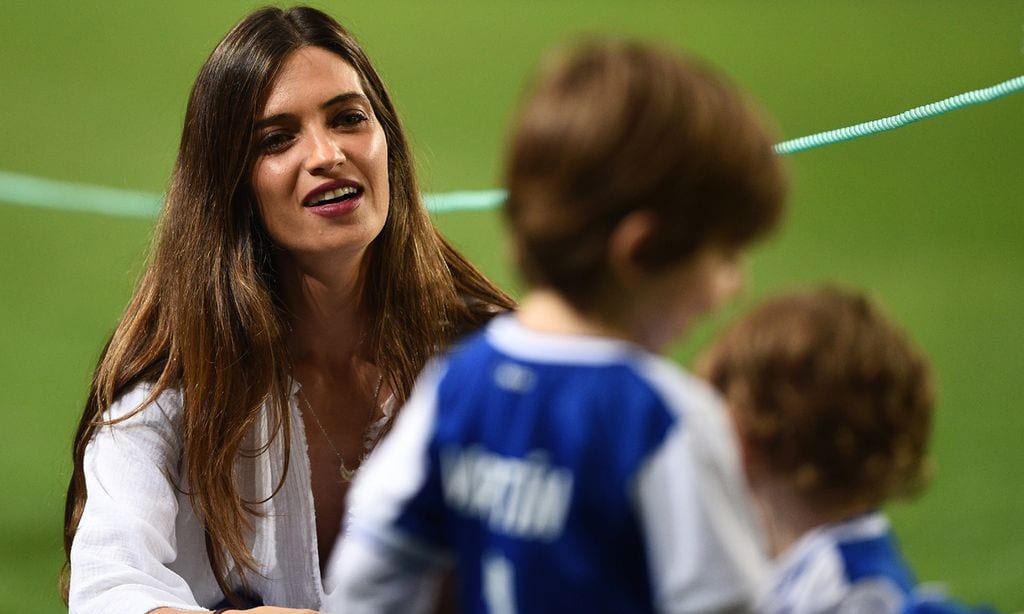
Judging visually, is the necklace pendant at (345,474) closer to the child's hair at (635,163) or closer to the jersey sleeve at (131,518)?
the jersey sleeve at (131,518)

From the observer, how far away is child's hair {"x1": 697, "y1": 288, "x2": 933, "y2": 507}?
0.83 meters

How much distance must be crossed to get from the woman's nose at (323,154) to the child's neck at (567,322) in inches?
27.5

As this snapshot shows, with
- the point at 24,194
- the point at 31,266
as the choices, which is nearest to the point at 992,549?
the point at 31,266

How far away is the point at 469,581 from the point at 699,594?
0.51ft

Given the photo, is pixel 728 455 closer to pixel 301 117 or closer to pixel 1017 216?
pixel 301 117

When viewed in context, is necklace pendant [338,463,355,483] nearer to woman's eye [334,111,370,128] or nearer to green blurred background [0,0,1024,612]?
woman's eye [334,111,370,128]

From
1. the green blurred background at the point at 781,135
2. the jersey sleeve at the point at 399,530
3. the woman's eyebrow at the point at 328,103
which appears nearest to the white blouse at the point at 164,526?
the woman's eyebrow at the point at 328,103

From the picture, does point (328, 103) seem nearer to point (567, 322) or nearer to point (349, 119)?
point (349, 119)

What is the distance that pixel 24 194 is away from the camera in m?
3.58

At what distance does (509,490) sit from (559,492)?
0.10 ft

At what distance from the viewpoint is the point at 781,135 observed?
12.4 feet

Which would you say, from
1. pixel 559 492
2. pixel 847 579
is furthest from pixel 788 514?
pixel 559 492

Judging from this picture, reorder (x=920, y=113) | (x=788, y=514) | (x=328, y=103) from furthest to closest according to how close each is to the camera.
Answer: (x=920, y=113)
(x=328, y=103)
(x=788, y=514)

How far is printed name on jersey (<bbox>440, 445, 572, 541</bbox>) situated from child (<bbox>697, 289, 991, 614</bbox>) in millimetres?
135
